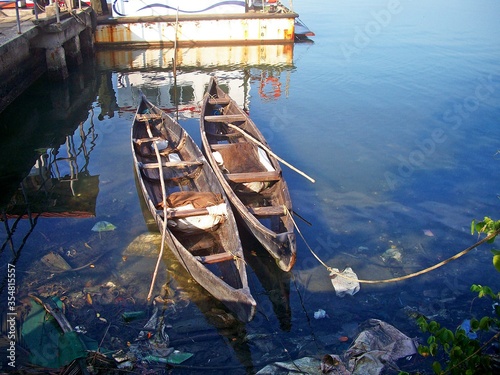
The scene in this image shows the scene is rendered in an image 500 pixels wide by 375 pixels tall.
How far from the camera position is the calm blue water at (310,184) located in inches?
275

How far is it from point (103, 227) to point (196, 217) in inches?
96.9

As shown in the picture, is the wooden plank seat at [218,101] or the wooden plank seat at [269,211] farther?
the wooden plank seat at [218,101]

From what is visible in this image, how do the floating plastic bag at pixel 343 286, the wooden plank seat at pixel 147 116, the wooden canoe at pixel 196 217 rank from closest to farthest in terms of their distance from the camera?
the wooden canoe at pixel 196 217 < the floating plastic bag at pixel 343 286 < the wooden plank seat at pixel 147 116

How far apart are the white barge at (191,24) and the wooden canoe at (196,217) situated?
46.9 ft

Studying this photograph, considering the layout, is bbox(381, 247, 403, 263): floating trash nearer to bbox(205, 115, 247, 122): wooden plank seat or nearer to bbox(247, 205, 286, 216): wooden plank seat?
bbox(247, 205, 286, 216): wooden plank seat

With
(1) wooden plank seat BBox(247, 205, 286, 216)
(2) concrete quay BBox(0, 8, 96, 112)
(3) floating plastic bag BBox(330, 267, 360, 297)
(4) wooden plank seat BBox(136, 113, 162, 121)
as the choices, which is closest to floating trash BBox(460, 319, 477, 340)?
(3) floating plastic bag BBox(330, 267, 360, 297)

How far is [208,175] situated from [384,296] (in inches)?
176

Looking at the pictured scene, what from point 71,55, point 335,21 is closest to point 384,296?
point 71,55

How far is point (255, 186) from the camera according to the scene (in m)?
9.52

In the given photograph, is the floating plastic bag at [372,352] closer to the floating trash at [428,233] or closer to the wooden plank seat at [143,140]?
the floating trash at [428,233]

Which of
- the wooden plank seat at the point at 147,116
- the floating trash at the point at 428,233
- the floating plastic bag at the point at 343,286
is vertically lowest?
the floating plastic bag at the point at 343,286

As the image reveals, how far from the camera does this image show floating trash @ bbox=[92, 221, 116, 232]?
9109 mm

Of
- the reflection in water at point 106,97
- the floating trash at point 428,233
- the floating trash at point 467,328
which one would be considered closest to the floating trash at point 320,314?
the floating trash at point 467,328

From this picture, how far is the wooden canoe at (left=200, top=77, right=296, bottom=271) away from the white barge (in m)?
13.9
